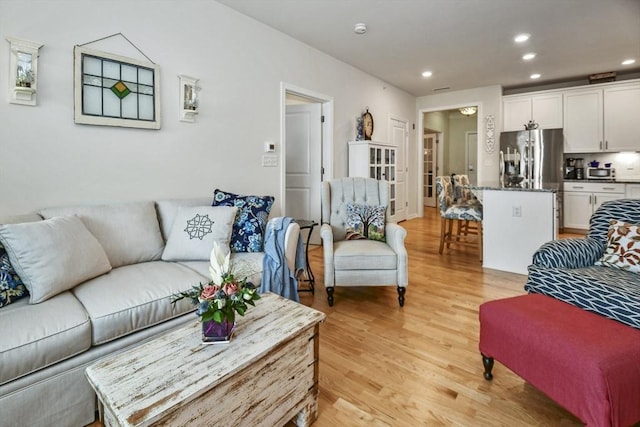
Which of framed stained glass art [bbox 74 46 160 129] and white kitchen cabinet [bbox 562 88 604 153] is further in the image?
white kitchen cabinet [bbox 562 88 604 153]

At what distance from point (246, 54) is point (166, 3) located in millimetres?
841

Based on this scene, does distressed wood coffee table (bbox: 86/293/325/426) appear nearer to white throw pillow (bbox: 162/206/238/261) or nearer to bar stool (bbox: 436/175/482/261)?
white throw pillow (bbox: 162/206/238/261)

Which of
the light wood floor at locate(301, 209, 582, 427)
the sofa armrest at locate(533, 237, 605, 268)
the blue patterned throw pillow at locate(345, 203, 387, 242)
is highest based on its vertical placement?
the blue patterned throw pillow at locate(345, 203, 387, 242)

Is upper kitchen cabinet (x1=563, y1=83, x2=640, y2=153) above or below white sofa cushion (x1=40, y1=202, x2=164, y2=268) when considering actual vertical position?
above

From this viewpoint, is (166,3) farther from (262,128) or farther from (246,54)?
(262,128)

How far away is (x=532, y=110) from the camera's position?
5.98 m

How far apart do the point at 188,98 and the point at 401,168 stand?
473cm

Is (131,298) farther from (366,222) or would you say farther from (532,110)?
(532,110)

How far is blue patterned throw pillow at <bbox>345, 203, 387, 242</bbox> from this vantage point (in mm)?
3055

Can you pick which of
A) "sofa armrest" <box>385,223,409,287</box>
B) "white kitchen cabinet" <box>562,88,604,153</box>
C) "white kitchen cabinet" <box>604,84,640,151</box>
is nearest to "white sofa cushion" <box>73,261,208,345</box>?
"sofa armrest" <box>385,223,409,287</box>

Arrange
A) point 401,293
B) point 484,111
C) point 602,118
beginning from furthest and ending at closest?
point 484,111 < point 602,118 < point 401,293

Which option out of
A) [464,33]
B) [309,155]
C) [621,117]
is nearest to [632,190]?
[621,117]

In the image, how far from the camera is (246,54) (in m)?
3.35

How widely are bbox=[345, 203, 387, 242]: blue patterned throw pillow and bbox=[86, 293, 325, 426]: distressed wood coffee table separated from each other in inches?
62.1
